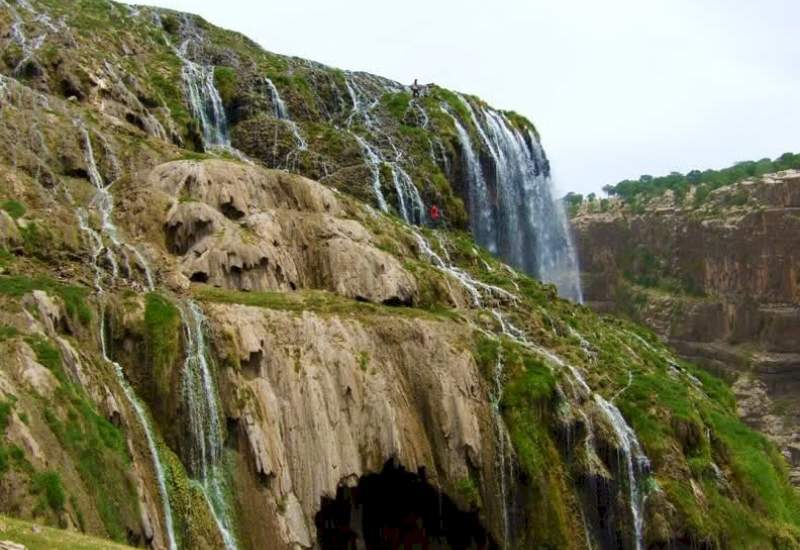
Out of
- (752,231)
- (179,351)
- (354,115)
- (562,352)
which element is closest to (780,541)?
(562,352)

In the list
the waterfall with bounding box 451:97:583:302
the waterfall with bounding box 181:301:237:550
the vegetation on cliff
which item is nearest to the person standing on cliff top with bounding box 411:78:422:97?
the waterfall with bounding box 451:97:583:302

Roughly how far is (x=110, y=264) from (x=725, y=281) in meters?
112

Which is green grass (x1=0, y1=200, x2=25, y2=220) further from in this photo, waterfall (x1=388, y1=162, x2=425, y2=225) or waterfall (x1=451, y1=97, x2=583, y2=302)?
waterfall (x1=451, y1=97, x2=583, y2=302)

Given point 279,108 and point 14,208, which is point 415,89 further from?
point 14,208

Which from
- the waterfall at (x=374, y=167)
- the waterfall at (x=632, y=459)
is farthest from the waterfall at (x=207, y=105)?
the waterfall at (x=632, y=459)

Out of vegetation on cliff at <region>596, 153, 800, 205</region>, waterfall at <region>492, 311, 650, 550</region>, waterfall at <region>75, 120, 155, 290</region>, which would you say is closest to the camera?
waterfall at <region>75, 120, 155, 290</region>

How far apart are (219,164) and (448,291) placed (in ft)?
36.6

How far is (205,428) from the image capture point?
3159cm

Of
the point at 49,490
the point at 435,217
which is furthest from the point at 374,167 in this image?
the point at 49,490

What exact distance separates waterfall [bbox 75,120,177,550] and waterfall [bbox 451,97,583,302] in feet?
104

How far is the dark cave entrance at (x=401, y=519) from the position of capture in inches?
1457

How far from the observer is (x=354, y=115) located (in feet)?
233

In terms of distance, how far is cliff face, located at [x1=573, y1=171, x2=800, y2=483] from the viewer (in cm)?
12219

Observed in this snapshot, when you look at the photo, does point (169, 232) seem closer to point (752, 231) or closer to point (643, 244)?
point (752, 231)
